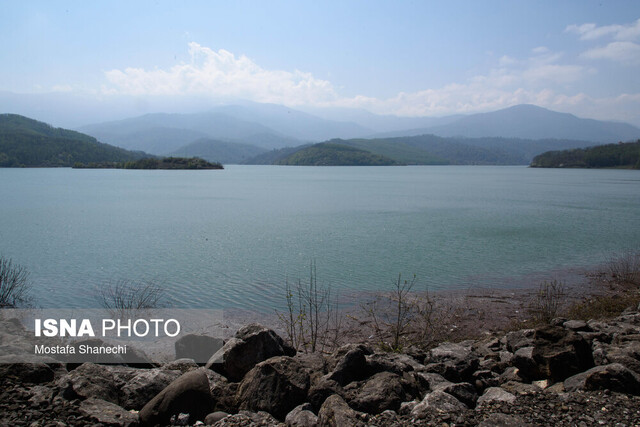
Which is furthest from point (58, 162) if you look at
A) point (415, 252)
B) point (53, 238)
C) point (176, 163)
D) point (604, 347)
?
point (604, 347)

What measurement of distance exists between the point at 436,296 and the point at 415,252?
274 inches

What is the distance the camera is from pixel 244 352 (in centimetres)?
703

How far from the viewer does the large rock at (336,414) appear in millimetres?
5027

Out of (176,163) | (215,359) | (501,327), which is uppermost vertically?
(176,163)

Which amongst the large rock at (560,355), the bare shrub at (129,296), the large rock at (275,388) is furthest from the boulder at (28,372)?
the large rock at (560,355)

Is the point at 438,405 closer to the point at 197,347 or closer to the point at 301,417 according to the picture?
the point at 301,417

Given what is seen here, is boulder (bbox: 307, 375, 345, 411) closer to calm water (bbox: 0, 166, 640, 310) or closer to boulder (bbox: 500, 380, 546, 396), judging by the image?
boulder (bbox: 500, 380, 546, 396)

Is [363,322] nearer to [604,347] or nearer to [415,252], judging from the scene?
[604,347]

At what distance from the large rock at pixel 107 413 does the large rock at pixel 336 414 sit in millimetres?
2376

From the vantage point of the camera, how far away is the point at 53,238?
24312 millimetres

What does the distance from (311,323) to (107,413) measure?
4.22m

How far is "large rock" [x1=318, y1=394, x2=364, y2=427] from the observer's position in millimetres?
5027

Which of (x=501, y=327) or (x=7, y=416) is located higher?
(x=7, y=416)

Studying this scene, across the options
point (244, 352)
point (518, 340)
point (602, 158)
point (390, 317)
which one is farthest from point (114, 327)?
point (602, 158)
